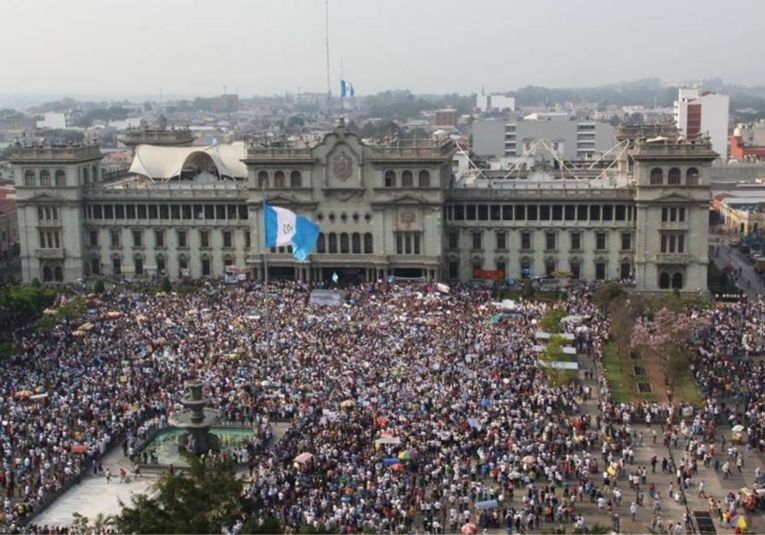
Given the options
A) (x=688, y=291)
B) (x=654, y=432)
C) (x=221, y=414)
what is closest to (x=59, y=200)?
(x=221, y=414)

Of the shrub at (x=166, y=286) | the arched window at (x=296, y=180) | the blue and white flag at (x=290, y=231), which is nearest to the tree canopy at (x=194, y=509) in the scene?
the blue and white flag at (x=290, y=231)

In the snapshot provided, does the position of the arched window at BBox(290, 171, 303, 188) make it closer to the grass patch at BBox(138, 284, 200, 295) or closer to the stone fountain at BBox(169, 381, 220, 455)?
the grass patch at BBox(138, 284, 200, 295)

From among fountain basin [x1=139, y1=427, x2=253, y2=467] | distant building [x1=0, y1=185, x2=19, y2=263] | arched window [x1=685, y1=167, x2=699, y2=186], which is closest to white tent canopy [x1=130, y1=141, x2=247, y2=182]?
distant building [x1=0, y1=185, x2=19, y2=263]

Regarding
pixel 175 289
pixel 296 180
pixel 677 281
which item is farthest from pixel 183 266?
pixel 677 281

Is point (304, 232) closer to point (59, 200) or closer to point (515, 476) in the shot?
point (515, 476)

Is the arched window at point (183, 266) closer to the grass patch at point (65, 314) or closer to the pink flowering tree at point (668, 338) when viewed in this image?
the grass patch at point (65, 314)

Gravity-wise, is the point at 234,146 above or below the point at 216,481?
above
